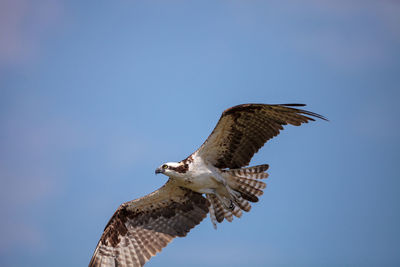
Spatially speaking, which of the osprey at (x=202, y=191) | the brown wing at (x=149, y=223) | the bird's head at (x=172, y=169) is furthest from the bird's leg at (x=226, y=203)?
the bird's head at (x=172, y=169)

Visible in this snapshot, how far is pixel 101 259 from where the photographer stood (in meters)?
11.6

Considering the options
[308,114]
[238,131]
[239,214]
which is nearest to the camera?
[308,114]

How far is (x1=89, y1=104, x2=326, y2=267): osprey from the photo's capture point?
10.6 metres

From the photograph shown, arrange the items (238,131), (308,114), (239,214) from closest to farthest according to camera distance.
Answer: (308,114) → (238,131) → (239,214)

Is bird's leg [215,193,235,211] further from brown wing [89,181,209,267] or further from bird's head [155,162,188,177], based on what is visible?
bird's head [155,162,188,177]

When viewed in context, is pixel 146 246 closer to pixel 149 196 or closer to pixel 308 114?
pixel 149 196

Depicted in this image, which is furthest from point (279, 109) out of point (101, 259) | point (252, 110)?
point (101, 259)

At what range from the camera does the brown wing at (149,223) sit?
1172cm

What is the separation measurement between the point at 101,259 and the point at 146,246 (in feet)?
3.66

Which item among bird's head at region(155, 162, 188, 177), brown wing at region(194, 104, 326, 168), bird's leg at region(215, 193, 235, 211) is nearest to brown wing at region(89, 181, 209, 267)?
bird's leg at region(215, 193, 235, 211)

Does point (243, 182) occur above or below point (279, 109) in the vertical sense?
below

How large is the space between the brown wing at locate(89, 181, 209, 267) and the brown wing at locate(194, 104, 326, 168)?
4.29ft

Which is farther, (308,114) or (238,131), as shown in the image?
(238,131)

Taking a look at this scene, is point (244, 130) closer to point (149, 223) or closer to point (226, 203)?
point (226, 203)
